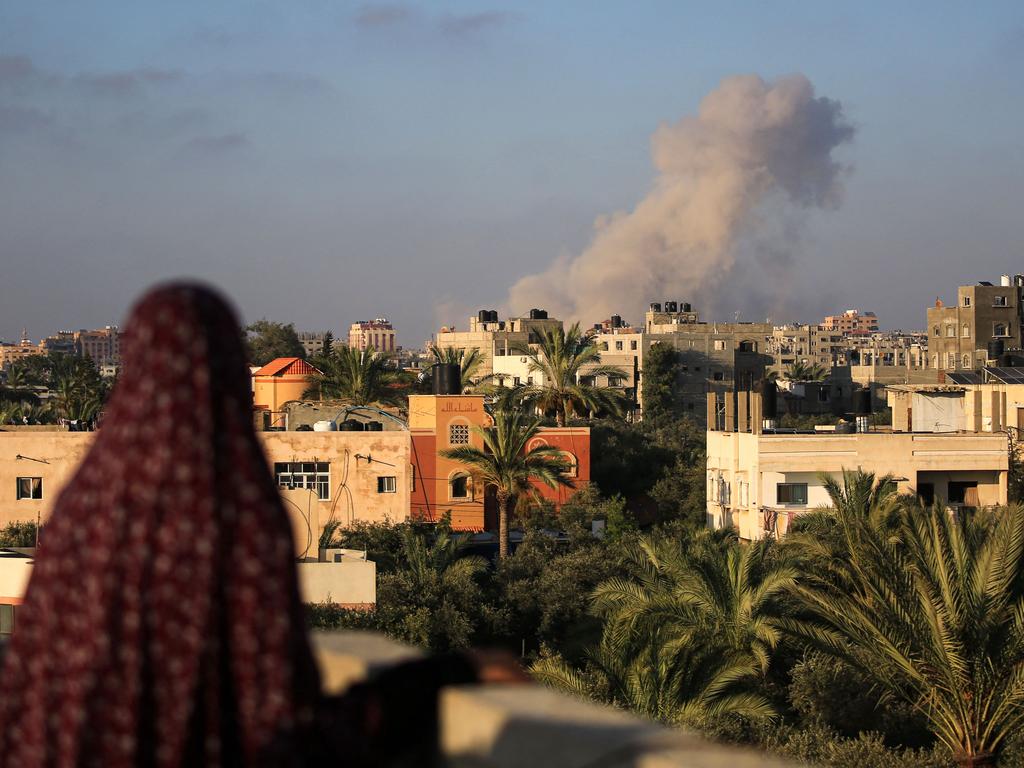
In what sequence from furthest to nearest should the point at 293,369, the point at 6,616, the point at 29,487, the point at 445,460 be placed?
the point at 293,369
the point at 445,460
the point at 29,487
the point at 6,616

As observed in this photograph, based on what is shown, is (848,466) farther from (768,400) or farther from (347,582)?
(347,582)

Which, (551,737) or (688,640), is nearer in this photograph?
(551,737)

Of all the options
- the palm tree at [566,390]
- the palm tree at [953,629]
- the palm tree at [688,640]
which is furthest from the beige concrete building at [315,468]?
the palm tree at [953,629]

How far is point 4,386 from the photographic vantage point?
8506cm

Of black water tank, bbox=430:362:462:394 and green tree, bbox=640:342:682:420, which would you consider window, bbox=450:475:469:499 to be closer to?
black water tank, bbox=430:362:462:394

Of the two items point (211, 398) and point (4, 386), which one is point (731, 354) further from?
point (211, 398)

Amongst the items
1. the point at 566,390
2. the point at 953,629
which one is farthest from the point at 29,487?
the point at 953,629

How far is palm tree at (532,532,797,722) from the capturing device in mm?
15445

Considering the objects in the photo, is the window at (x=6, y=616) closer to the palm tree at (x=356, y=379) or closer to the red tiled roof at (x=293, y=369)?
the palm tree at (x=356, y=379)

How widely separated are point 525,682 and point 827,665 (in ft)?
47.9

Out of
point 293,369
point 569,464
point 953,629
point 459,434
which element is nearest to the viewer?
point 953,629

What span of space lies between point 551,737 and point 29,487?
36000 millimetres

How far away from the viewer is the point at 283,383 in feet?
173

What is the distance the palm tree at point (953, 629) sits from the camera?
12617 millimetres
